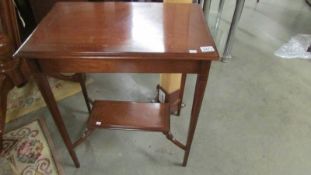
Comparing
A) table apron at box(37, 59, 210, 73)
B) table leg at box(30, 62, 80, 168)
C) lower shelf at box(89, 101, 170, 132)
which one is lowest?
lower shelf at box(89, 101, 170, 132)

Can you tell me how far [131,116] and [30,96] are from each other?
0.90 m

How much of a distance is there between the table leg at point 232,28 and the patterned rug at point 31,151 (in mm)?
1517

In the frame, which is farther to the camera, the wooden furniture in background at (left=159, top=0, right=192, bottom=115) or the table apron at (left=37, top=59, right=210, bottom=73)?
the wooden furniture in background at (left=159, top=0, right=192, bottom=115)

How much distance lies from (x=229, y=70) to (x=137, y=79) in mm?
771

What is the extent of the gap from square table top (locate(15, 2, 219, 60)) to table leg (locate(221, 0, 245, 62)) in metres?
0.91

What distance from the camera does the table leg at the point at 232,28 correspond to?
174cm

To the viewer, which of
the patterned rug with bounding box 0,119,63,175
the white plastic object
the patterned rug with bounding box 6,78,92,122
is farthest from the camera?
the white plastic object

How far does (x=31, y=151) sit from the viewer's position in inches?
49.6

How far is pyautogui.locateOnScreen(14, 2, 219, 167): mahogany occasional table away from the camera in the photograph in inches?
27.8

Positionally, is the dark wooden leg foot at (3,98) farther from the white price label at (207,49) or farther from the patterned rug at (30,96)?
the white price label at (207,49)

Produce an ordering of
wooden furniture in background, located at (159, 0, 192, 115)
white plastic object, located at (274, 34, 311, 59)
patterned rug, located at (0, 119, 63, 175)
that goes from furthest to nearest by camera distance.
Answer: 1. white plastic object, located at (274, 34, 311, 59)
2. wooden furniture in background, located at (159, 0, 192, 115)
3. patterned rug, located at (0, 119, 63, 175)

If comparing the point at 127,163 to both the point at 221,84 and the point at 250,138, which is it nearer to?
the point at 250,138

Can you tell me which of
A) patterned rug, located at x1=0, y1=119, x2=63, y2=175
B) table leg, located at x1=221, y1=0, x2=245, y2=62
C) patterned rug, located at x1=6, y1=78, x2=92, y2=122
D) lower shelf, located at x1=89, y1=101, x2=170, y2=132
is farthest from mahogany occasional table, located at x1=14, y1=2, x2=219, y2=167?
table leg, located at x1=221, y1=0, x2=245, y2=62

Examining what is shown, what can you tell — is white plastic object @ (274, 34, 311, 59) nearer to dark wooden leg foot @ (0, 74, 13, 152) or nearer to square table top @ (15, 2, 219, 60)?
square table top @ (15, 2, 219, 60)
